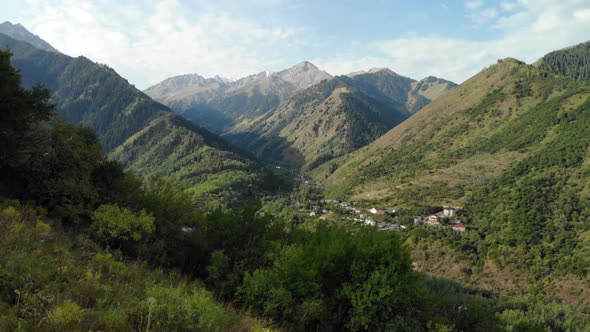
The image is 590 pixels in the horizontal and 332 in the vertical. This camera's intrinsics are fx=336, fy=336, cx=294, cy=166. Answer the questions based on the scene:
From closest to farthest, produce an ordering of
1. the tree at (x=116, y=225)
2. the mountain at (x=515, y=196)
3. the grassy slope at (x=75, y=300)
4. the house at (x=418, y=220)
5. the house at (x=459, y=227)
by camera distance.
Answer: the grassy slope at (x=75, y=300) < the tree at (x=116, y=225) < the mountain at (x=515, y=196) < the house at (x=459, y=227) < the house at (x=418, y=220)

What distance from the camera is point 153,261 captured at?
26.7 metres

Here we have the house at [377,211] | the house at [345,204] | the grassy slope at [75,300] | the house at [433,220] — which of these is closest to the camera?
the grassy slope at [75,300]

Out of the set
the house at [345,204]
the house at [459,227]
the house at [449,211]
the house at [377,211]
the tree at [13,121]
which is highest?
the tree at [13,121]

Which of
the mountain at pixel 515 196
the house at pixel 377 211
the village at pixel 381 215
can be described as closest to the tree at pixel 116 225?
the village at pixel 381 215

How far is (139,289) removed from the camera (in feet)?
43.5

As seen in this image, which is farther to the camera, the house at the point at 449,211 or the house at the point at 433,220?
the house at the point at 449,211

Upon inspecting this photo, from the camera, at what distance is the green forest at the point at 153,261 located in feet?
34.8

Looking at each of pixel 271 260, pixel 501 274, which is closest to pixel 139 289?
pixel 271 260

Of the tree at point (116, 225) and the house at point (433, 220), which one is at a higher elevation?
the tree at point (116, 225)

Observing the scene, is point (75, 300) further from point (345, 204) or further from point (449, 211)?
point (345, 204)

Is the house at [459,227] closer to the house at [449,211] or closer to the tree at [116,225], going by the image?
the house at [449,211]

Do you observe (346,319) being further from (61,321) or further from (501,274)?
(501,274)

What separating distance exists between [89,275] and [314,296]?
16312 millimetres

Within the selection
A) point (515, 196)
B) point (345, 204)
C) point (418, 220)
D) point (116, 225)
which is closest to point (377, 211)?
point (418, 220)
